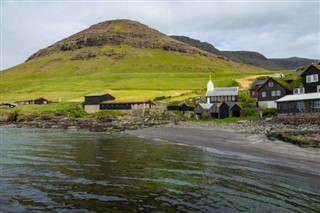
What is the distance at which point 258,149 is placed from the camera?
39750 millimetres

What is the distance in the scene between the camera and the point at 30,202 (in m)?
17.9

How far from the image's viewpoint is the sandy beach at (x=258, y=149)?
31264 mm

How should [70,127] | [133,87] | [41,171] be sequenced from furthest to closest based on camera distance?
[133,87] < [70,127] < [41,171]

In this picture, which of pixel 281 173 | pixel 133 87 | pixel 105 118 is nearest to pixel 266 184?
pixel 281 173

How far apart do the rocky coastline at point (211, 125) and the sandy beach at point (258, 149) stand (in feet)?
7.32

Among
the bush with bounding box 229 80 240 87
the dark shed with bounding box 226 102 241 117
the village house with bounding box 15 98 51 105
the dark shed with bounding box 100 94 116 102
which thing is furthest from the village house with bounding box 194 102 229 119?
the village house with bounding box 15 98 51 105

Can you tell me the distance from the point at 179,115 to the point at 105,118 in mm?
23078

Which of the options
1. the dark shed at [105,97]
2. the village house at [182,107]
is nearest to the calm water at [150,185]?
the village house at [182,107]

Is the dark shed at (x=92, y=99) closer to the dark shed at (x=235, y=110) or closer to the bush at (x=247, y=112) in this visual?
the dark shed at (x=235, y=110)

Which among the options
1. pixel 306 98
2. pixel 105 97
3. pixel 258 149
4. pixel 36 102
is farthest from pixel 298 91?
pixel 36 102

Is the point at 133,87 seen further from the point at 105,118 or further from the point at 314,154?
the point at 314,154

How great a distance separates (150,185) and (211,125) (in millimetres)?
49588

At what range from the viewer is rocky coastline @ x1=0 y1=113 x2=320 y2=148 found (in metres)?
45.0

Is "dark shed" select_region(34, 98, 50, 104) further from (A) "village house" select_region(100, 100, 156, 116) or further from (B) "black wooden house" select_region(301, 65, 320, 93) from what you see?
(B) "black wooden house" select_region(301, 65, 320, 93)
